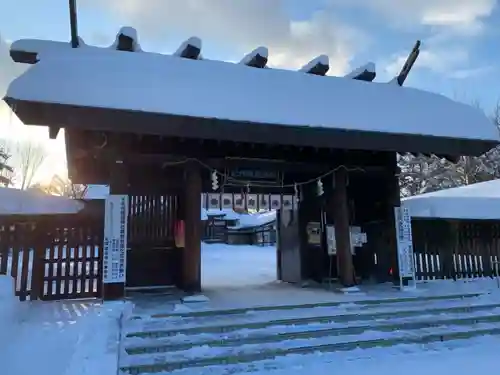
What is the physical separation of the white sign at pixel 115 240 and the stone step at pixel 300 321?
5.77 feet

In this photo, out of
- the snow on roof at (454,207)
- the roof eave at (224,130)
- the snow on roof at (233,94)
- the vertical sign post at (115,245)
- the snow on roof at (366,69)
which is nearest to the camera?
the roof eave at (224,130)

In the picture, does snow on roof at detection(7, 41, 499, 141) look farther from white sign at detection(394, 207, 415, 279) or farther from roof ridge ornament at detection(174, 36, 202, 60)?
white sign at detection(394, 207, 415, 279)

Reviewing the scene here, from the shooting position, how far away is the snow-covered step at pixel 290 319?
5262 mm

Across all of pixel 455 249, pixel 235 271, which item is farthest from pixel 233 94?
pixel 235 271

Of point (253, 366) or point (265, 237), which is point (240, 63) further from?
point (265, 237)

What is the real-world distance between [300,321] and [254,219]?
85.0 ft

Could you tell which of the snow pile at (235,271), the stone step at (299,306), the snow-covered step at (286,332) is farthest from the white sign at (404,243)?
the snow pile at (235,271)

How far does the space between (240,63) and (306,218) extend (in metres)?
4.06

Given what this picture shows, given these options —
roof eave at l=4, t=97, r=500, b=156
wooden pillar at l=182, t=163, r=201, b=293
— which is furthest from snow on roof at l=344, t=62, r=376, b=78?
wooden pillar at l=182, t=163, r=201, b=293

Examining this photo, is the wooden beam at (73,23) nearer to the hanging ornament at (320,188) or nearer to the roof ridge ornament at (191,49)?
the roof ridge ornament at (191,49)

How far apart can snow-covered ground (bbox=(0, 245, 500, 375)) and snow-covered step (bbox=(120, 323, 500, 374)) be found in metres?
0.01

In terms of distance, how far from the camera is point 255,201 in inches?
348

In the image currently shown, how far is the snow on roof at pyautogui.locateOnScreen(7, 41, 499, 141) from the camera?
252 inches

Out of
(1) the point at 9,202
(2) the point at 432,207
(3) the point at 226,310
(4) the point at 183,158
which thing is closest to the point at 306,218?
(2) the point at 432,207
